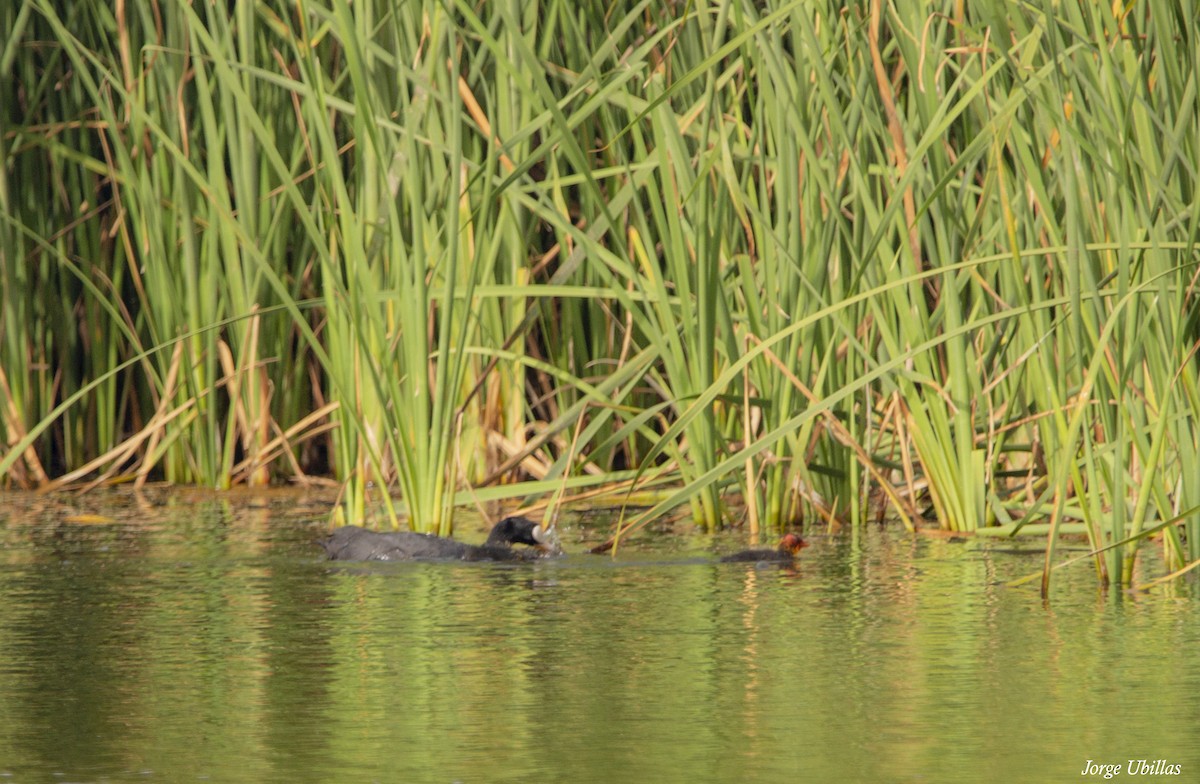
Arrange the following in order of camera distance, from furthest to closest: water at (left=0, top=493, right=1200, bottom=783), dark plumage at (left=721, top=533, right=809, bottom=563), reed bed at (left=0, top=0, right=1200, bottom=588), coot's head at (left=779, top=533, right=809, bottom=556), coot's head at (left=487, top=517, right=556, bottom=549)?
coot's head at (left=487, top=517, right=556, bottom=549) → coot's head at (left=779, top=533, right=809, bottom=556) → dark plumage at (left=721, top=533, right=809, bottom=563) → reed bed at (left=0, top=0, right=1200, bottom=588) → water at (left=0, top=493, right=1200, bottom=783)

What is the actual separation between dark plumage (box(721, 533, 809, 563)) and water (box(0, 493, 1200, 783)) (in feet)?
0.12

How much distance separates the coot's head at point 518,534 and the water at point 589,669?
0.25m

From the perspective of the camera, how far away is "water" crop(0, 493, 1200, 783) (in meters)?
2.56

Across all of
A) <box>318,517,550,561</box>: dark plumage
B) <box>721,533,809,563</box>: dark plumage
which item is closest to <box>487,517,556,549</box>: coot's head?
<box>318,517,550,561</box>: dark plumage

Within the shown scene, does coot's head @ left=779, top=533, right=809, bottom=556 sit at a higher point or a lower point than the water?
higher

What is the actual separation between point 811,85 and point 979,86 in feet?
3.18

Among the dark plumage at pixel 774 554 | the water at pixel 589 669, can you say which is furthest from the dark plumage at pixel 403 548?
the dark plumage at pixel 774 554

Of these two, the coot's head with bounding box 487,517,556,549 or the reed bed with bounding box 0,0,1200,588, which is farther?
the coot's head with bounding box 487,517,556,549

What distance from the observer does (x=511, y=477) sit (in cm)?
613

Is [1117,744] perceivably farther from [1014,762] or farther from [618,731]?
[618,731]

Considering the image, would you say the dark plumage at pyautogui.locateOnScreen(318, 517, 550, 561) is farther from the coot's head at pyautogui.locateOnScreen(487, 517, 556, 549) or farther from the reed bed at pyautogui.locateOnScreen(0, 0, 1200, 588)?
the reed bed at pyautogui.locateOnScreen(0, 0, 1200, 588)

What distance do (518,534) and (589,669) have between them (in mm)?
1641

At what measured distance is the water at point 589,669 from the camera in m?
2.56

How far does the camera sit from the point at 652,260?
4.92 meters
